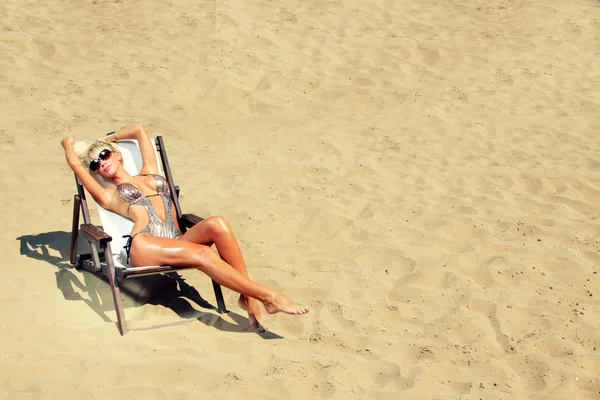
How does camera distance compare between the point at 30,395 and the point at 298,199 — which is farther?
the point at 298,199

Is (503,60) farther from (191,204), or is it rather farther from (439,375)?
(439,375)

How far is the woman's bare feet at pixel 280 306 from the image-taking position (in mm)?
5008

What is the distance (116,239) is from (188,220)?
0.51 m

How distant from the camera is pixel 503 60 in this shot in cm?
1071

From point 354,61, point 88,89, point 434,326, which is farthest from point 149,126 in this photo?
point 434,326

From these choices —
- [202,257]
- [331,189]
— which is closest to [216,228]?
[202,257]

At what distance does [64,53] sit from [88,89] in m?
1.03

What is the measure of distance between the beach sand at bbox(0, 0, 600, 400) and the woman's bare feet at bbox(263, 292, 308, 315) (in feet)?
0.69

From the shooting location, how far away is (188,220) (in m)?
5.85

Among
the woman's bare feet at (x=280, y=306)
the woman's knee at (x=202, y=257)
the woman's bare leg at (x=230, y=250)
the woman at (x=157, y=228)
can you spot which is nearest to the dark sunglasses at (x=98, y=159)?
the woman at (x=157, y=228)

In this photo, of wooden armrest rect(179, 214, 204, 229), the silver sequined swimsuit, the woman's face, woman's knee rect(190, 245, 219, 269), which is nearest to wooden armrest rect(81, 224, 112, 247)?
the silver sequined swimsuit

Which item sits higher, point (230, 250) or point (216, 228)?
point (216, 228)

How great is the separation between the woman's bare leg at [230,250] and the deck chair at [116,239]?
9.2 inches

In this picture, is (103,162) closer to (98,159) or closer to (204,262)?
(98,159)
